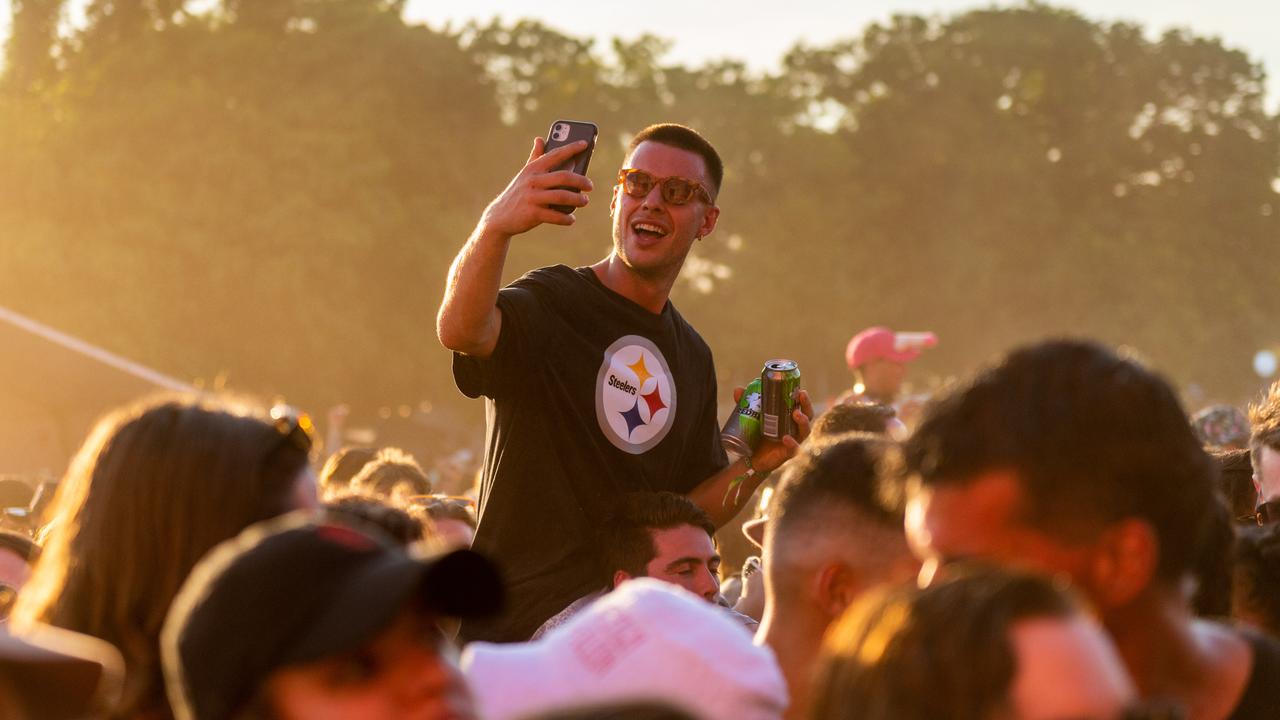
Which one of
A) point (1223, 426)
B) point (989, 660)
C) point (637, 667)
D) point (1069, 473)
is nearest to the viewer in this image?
point (989, 660)

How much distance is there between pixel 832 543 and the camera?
323cm

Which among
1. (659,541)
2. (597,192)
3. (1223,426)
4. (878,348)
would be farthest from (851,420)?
(597,192)

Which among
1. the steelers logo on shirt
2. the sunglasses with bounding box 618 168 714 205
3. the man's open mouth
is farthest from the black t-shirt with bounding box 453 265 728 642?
the sunglasses with bounding box 618 168 714 205

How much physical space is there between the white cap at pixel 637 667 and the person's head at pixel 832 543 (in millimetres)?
1001

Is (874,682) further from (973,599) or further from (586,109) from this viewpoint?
(586,109)

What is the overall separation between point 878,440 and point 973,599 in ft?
5.51

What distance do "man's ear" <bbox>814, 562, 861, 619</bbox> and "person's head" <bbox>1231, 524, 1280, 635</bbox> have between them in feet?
2.85

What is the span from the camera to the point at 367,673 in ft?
Result: 6.17

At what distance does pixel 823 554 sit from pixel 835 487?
0.51ft

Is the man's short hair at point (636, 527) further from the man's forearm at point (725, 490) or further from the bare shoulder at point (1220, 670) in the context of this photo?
the bare shoulder at point (1220, 670)

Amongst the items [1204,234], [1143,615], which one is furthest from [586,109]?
[1143,615]

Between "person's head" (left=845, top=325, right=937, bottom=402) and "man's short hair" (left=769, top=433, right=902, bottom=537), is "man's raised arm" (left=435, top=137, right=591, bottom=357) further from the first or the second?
"person's head" (left=845, top=325, right=937, bottom=402)

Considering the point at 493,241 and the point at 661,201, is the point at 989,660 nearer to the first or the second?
the point at 493,241

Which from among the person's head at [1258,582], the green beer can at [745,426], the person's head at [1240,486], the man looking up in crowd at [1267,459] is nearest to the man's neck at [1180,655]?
the person's head at [1258,582]
